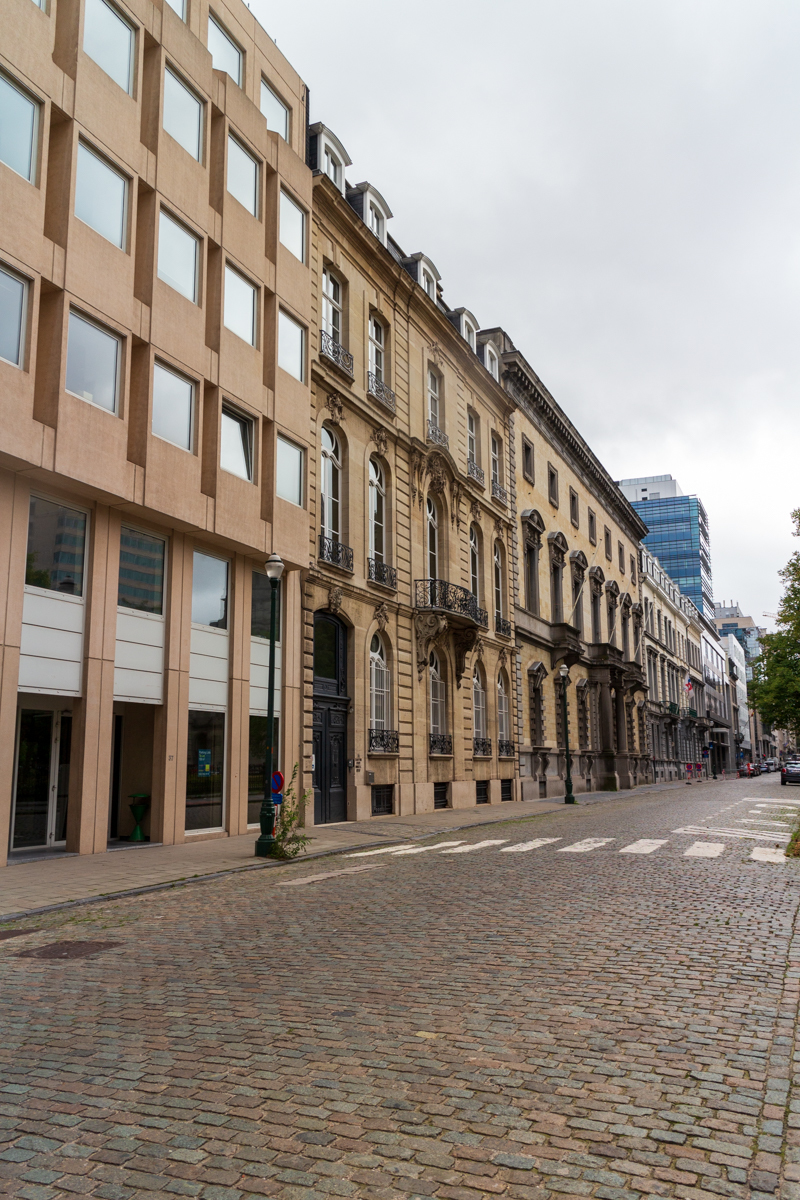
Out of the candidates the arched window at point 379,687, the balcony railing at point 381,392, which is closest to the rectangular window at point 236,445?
the balcony railing at point 381,392

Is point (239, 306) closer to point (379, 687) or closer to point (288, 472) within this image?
point (288, 472)

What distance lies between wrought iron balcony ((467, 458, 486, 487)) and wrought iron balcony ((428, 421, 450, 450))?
2.63 meters

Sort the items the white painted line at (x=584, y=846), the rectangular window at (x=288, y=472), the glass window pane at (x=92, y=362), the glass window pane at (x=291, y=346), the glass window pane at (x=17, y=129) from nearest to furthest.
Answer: the glass window pane at (x=17, y=129)
the white painted line at (x=584, y=846)
the glass window pane at (x=92, y=362)
the rectangular window at (x=288, y=472)
the glass window pane at (x=291, y=346)

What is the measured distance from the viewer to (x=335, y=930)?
28.5 feet

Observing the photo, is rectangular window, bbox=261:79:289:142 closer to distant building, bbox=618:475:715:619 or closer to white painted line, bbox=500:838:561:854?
white painted line, bbox=500:838:561:854

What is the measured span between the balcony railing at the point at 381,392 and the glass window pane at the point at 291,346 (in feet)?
12.9

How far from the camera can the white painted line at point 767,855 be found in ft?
44.4

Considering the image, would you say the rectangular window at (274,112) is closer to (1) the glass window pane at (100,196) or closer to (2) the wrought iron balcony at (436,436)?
(1) the glass window pane at (100,196)

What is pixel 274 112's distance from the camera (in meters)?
23.7

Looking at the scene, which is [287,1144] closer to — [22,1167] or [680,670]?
[22,1167]

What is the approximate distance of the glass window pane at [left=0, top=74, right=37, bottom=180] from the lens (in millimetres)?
14734

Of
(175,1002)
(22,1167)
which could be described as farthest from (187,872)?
(22,1167)

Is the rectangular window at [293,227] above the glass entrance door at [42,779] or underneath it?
above

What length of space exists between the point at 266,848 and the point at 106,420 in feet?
25.3
